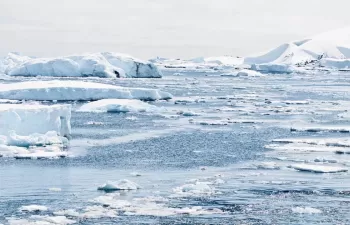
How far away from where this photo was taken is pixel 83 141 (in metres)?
18.0

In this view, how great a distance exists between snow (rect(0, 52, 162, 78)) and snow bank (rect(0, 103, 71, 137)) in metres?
33.1

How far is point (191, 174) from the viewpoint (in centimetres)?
1356

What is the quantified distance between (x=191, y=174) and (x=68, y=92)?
1881 centimetres

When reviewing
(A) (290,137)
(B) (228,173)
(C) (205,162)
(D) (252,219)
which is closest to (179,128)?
(A) (290,137)

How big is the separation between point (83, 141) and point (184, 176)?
5.30 meters

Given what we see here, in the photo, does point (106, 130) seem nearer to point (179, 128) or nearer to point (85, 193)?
point (179, 128)

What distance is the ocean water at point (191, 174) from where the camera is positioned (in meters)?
10.3

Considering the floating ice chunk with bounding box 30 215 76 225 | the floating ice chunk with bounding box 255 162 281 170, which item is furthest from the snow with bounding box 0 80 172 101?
the floating ice chunk with bounding box 30 215 76 225

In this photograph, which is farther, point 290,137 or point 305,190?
point 290,137

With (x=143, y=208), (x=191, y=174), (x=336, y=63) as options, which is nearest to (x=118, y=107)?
(x=191, y=174)

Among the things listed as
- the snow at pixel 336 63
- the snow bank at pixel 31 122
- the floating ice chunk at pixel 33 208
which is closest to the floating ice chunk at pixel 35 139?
the snow bank at pixel 31 122

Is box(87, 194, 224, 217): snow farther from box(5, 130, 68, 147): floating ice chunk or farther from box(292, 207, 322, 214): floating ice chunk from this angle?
box(5, 130, 68, 147): floating ice chunk

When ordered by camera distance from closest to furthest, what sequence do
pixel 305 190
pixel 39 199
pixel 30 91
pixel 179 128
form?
pixel 39 199 < pixel 305 190 < pixel 179 128 < pixel 30 91

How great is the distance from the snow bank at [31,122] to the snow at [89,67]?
3309cm
